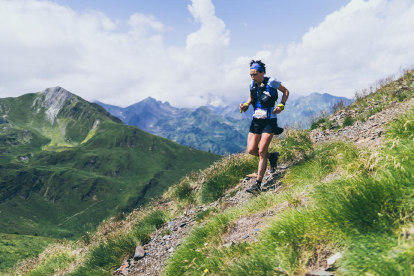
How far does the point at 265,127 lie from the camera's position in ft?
21.3

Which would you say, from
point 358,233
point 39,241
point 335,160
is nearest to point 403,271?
point 358,233

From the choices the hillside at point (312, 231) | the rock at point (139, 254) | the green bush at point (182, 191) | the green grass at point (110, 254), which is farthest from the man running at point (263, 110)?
the green bush at point (182, 191)

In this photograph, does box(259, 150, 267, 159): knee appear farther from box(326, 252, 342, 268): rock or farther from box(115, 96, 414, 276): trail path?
box(326, 252, 342, 268): rock

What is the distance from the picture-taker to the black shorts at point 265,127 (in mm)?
6392

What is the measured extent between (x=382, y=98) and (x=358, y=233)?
13.4 m

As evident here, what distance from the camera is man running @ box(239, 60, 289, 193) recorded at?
20.8 feet

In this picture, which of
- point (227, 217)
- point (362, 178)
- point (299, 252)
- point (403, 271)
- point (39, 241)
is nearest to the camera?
point (403, 271)

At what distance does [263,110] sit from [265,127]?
51 centimetres

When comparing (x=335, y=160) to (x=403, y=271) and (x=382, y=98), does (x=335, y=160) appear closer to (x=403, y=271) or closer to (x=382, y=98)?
(x=403, y=271)

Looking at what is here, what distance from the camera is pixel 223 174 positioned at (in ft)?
29.8

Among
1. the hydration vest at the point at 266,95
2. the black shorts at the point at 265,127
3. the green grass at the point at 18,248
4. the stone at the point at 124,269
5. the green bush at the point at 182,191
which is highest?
the hydration vest at the point at 266,95

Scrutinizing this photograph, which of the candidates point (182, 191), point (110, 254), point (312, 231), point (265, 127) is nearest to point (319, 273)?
point (312, 231)

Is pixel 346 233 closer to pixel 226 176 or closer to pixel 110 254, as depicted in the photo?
pixel 110 254

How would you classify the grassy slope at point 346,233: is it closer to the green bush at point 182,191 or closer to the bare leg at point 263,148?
the bare leg at point 263,148
